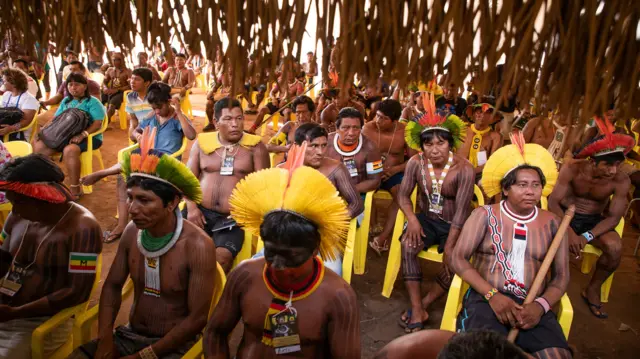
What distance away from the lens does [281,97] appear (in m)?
1.46

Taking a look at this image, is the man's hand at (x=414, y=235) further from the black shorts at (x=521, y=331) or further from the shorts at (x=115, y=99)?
the shorts at (x=115, y=99)

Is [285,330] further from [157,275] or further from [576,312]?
[576,312]

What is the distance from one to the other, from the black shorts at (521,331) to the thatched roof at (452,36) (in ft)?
5.65

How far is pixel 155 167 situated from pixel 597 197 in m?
3.90

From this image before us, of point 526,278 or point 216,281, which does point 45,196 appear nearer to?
point 216,281

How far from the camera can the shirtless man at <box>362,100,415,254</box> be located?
17.7 ft

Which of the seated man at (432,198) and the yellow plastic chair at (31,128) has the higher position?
the yellow plastic chair at (31,128)

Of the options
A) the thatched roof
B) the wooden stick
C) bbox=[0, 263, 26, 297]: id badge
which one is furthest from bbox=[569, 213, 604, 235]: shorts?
bbox=[0, 263, 26, 297]: id badge

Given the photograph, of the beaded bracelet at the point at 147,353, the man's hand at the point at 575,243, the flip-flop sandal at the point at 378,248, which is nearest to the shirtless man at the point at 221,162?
the beaded bracelet at the point at 147,353

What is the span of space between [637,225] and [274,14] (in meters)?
6.63

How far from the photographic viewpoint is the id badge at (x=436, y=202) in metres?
4.23

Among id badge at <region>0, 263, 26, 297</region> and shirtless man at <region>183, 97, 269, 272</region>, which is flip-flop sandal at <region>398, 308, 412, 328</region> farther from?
id badge at <region>0, 263, 26, 297</region>

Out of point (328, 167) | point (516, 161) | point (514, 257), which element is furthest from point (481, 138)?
point (514, 257)

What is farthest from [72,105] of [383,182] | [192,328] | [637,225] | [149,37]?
[637,225]
